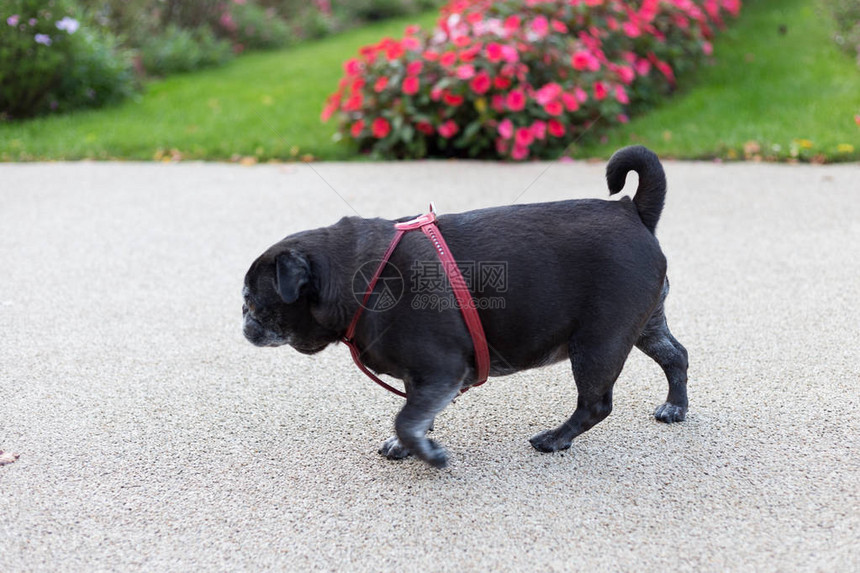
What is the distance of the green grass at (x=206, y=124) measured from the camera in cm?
733

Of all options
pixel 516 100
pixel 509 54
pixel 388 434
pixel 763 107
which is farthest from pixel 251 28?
pixel 388 434

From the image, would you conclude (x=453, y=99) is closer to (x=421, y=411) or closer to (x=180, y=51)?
(x=421, y=411)

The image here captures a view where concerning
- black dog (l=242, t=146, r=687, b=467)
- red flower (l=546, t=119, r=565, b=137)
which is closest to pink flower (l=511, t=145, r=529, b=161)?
red flower (l=546, t=119, r=565, b=137)

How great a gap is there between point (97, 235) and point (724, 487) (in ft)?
14.8

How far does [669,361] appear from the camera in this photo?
9.85ft

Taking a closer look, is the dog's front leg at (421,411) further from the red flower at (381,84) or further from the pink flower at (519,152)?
the red flower at (381,84)

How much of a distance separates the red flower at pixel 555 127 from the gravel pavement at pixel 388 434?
1659 millimetres

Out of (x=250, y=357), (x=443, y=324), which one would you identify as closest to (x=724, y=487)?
(x=443, y=324)

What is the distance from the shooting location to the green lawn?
22.5ft

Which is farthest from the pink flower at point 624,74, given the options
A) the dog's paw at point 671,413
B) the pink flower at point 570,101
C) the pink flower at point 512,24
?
the dog's paw at point 671,413

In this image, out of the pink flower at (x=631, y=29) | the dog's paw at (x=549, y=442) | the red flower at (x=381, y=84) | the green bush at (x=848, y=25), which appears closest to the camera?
the dog's paw at (x=549, y=442)

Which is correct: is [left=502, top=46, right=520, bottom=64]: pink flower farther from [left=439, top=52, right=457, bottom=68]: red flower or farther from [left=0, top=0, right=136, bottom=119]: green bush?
[left=0, top=0, right=136, bottom=119]: green bush

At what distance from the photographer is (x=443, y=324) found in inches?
100

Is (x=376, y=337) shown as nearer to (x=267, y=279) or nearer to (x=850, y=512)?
(x=267, y=279)
